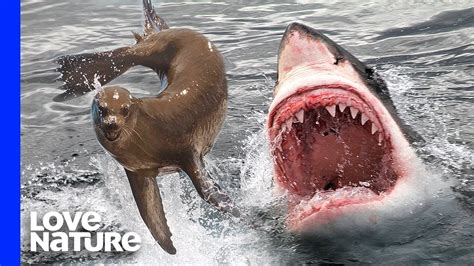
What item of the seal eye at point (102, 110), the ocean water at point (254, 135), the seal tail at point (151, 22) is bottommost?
the ocean water at point (254, 135)

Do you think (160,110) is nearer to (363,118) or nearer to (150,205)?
(150,205)

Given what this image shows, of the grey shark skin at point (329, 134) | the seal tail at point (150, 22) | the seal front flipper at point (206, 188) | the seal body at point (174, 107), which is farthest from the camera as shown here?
the seal tail at point (150, 22)

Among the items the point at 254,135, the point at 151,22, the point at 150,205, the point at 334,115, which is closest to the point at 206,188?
the point at 150,205

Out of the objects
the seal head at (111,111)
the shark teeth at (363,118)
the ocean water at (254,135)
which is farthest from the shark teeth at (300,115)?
the seal head at (111,111)

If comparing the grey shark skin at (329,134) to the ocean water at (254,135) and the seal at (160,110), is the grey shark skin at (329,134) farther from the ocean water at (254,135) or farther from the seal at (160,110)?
the seal at (160,110)

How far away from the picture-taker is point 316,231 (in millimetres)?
2240

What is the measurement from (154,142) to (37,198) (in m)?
1.35

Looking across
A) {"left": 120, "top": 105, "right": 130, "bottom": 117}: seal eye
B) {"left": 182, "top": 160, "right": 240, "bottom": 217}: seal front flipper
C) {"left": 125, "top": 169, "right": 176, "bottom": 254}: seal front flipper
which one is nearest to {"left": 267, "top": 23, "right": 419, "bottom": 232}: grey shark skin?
{"left": 182, "top": 160, "right": 240, "bottom": 217}: seal front flipper

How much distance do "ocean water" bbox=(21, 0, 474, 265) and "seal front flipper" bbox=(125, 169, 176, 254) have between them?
1.19ft

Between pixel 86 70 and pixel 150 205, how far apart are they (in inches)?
19.9

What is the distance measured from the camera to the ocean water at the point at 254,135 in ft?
7.62

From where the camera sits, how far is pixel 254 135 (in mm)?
3627

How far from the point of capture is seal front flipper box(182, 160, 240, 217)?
78.5 inches

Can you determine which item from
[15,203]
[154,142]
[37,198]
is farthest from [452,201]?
[37,198]
